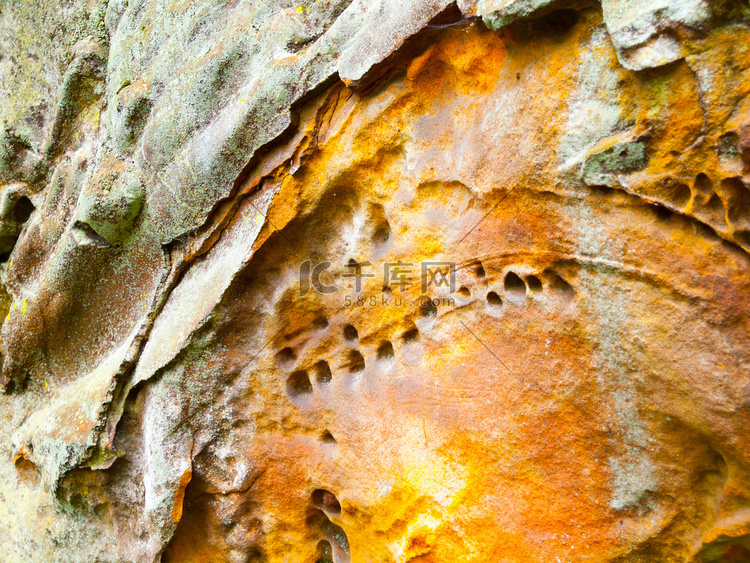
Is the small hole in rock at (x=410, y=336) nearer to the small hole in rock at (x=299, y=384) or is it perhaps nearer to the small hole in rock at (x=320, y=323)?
the small hole in rock at (x=320, y=323)

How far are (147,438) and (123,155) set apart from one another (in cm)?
139

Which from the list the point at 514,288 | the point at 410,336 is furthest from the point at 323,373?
the point at 514,288

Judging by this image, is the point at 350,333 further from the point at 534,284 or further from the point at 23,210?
the point at 23,210

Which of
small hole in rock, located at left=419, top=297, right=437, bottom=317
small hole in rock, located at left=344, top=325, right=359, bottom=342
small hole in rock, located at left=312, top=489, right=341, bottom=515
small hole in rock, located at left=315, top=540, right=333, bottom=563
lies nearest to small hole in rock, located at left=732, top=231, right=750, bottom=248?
small hole in rock, located at left=419, top=297, right=437, bottom=317

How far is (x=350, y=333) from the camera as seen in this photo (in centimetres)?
239

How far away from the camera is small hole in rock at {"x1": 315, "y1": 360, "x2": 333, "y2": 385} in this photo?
8.03 feet

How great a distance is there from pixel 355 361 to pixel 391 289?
368mm

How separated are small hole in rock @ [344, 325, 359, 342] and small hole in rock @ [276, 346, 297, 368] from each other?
0.26 m

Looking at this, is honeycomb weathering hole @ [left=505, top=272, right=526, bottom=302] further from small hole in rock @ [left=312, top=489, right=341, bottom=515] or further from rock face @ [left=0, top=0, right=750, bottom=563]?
small hole in rock @ [left=312, top=489, right=341, bottom=515]

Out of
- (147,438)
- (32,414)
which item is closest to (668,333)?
(147,438)

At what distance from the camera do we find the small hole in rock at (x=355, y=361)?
238cm

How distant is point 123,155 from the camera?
9.33ft

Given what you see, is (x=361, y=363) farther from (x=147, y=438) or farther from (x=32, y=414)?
(x=32, y=414)

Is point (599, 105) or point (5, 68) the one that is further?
point (5, 68)
